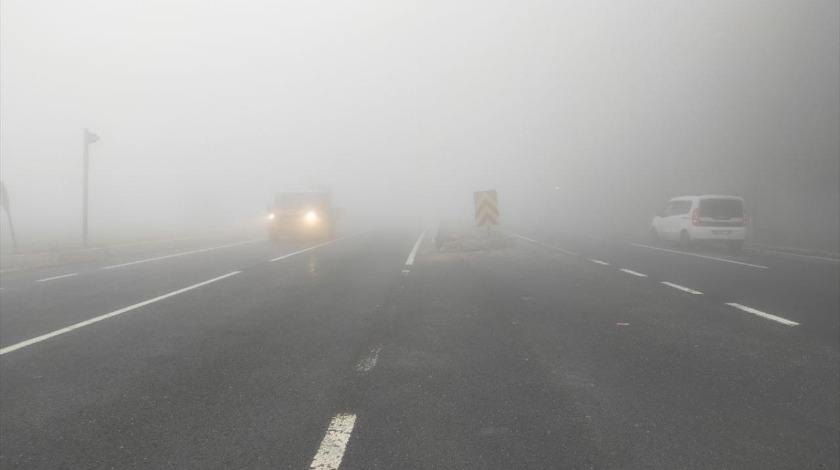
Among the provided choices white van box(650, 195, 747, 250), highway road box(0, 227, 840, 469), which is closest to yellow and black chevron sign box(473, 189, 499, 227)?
white van box(650, 195, 747, 250)

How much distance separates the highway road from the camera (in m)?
3.05

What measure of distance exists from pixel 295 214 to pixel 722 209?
17.4 metres

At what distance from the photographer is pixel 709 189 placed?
1233 inches

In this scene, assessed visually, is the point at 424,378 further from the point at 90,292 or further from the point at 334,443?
the point at 90,292

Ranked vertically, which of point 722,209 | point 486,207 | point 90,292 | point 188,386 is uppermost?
point 722,209

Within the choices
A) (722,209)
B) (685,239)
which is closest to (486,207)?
(685,239)

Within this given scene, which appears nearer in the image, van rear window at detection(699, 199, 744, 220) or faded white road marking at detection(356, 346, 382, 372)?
faded white road marking at detection(356, 346, 382, 372)

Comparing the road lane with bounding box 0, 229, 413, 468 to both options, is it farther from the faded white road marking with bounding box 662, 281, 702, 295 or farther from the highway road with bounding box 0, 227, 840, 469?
the faded white road marking with bounding box 662, 281, 702, 295

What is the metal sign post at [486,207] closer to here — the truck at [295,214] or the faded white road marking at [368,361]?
the truck at [295,214]

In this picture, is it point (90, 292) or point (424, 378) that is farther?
point (90, 292)

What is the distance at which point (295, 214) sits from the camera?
22.1m

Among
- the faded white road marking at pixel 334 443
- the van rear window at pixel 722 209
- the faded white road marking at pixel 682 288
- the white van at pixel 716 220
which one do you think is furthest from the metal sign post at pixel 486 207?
the faded white road marking at pixel 334 443

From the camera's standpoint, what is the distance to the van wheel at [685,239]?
17.4 meters

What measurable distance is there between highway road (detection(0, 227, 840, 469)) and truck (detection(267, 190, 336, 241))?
13.0m
